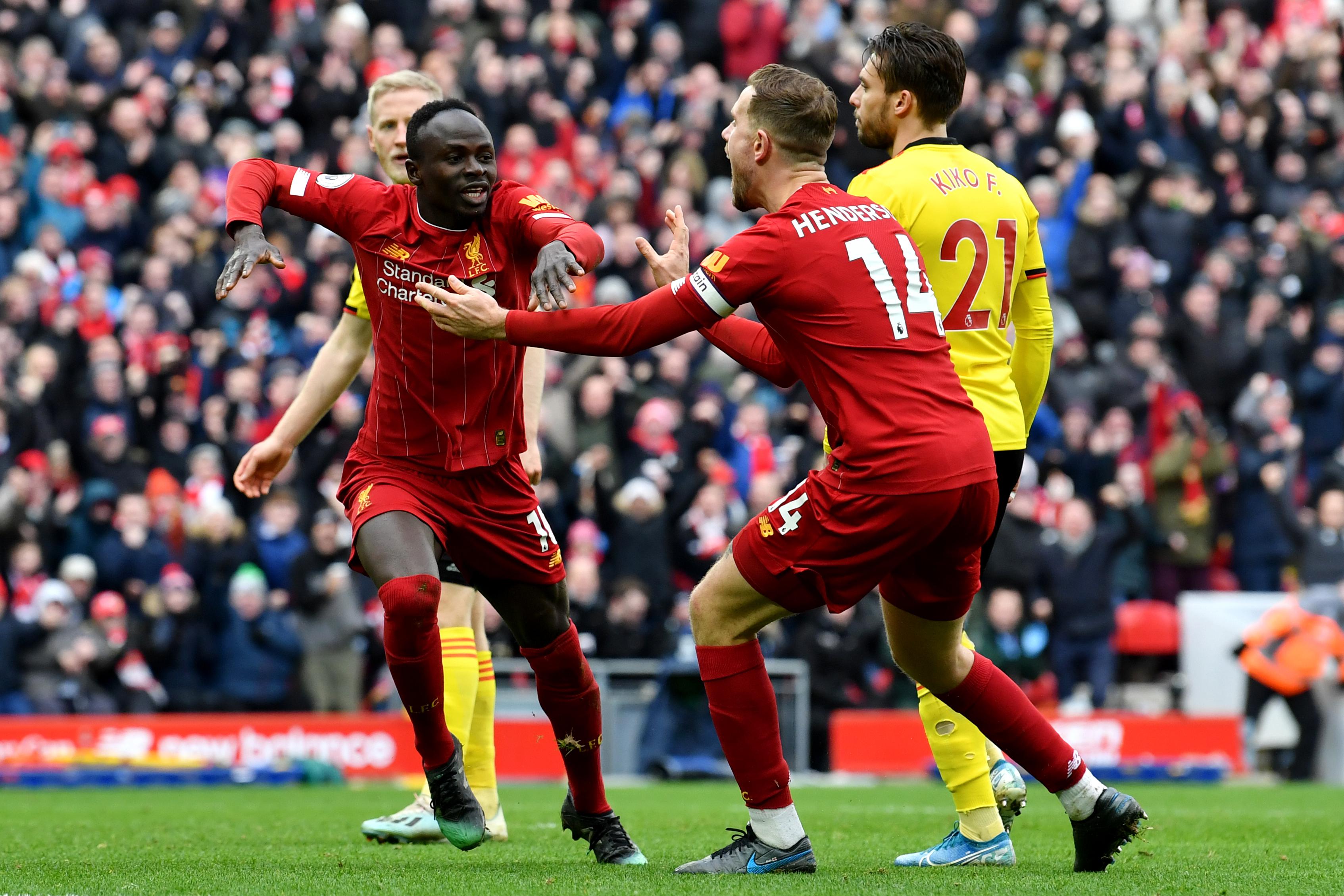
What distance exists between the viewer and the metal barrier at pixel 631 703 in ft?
48.8

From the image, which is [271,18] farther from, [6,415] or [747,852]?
[747,852]

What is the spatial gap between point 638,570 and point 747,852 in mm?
9418

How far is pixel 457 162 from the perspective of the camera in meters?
6.51

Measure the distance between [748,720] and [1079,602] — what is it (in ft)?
33.3

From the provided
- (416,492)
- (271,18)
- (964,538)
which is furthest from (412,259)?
(271,18)

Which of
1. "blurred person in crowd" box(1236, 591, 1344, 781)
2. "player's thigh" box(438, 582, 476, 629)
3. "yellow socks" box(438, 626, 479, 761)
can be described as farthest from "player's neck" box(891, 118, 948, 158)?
"blurred person in crowd" box(1236, 591, 1344, 781)

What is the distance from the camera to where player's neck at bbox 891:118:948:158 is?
6.71 metres

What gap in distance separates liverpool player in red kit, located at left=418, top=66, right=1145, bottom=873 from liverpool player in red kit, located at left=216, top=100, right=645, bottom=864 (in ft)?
2.24

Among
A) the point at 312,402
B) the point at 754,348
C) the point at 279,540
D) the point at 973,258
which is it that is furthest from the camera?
the point at 279,540

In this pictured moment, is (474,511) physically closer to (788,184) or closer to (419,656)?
(419,656)

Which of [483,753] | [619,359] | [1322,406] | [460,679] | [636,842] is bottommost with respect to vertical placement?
[636,842]

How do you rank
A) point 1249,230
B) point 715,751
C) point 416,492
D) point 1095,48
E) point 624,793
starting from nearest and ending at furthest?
point 416,492 < point 624,793 < point 715,751 < point 1249,230 < point 1095,48

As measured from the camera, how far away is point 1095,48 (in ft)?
70.3

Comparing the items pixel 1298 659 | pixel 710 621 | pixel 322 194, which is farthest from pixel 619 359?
pixel 710 621
